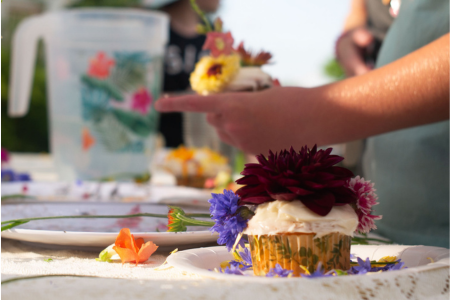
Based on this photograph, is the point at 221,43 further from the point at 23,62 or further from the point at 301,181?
the point at 23,62

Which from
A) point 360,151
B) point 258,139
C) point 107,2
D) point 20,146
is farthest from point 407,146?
point 107,2

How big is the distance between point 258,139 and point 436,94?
213 millimetres

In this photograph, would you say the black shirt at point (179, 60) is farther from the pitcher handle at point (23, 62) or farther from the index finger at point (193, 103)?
the index finger at point (193, 103)

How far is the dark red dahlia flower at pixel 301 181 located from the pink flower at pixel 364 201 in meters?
0.01

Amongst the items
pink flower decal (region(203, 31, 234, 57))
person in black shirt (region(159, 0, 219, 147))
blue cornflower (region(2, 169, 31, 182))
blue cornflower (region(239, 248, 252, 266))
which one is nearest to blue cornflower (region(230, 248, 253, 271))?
blue cornflower (region(239, 248, 252, 266))

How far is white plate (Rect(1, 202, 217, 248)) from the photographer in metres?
0.35

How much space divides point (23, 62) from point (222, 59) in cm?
57

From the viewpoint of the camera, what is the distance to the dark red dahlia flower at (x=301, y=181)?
0.26m

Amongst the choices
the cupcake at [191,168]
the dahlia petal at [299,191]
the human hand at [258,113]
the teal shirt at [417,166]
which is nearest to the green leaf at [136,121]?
the cupcake at [191,168]

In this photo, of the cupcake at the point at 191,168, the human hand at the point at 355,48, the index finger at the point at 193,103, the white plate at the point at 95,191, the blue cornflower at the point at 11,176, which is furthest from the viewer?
the cupcake at the point at 191,168

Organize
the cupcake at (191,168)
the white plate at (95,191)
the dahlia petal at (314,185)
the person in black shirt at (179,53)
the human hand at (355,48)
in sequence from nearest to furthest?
1. the dahlia petal at (314,185)
2. the white plate at (95,191)
3. the human hand at (355,48)
4. the cupcake at (191,168)
5. the person in black shirt at (179,53)

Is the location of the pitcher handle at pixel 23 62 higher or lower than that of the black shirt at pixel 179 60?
lower

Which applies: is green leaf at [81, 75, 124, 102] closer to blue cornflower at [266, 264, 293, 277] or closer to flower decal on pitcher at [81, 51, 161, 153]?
flower decal on pitcher at [81, 51, 161, 153]

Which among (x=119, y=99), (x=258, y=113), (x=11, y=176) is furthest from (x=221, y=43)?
(x=11, y=176)
